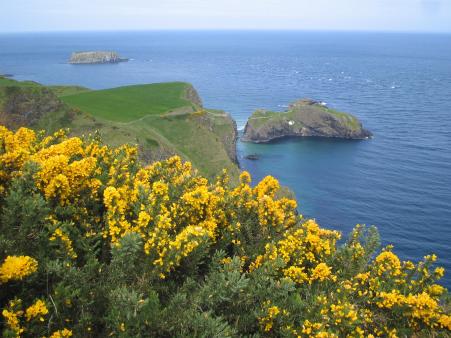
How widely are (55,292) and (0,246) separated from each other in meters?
1.26

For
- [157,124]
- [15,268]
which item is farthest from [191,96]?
[15,268]

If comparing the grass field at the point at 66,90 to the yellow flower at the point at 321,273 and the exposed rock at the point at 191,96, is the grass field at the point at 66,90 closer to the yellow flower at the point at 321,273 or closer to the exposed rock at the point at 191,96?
the exposed rock at the point at 191,96

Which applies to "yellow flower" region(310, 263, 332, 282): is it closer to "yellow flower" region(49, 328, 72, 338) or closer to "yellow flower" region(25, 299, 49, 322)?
"yellow flower" region(49, 328, 72, 338)

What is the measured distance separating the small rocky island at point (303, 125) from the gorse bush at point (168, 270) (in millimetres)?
89685

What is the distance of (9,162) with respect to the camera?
27.6ft

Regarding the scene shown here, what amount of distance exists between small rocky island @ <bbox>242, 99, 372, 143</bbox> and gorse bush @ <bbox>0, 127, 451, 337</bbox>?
294 feet

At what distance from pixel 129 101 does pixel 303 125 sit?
50.1m

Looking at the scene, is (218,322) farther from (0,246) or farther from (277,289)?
(0,246)

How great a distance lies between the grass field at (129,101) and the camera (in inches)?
2694

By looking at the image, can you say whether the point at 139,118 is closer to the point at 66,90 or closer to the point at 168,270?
the point at 66,90

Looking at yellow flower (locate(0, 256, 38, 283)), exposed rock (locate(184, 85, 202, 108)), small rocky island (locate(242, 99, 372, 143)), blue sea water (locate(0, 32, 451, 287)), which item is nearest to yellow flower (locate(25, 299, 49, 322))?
yellow flower (locate(0, 256, 38, 283))

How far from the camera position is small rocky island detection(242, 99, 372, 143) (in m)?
99.4

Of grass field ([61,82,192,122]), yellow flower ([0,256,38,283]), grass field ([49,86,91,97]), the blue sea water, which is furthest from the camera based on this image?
grass field ([49,86,91,97])

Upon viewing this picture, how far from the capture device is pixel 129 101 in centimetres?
7938
